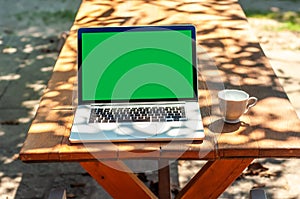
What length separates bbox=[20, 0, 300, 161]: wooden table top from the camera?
235cm

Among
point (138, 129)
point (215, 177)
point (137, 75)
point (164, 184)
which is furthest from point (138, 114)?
point (164, 184)

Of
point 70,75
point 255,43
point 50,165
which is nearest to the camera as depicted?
point 70,75

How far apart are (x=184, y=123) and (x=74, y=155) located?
0.54 metres

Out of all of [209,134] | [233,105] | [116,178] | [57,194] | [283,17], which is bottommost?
[283,17]

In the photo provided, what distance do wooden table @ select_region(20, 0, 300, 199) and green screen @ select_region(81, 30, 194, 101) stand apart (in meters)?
0.20

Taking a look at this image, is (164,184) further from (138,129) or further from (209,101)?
(138,129)

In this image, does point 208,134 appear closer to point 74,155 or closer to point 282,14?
point 74,155

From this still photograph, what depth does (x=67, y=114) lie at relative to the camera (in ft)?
8.87

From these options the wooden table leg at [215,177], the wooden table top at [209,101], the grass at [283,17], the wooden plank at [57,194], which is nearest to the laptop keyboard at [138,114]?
the wooden table top at [209,101]

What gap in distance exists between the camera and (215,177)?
2520 mm

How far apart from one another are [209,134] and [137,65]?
0.55 m

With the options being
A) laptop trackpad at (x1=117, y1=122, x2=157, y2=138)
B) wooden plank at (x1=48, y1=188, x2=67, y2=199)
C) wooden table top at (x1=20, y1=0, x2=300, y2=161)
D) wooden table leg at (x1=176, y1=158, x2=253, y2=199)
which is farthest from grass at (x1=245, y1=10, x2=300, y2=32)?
wooden plank at (x1=48, y1=188, x2=67, y2=199)

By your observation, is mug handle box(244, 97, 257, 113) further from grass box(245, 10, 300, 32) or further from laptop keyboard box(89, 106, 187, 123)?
grass box(245, 10, 300, 32)

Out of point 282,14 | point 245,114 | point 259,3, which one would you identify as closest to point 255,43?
point 245,114
